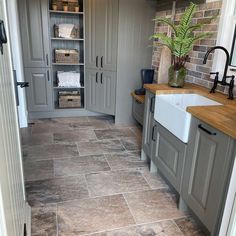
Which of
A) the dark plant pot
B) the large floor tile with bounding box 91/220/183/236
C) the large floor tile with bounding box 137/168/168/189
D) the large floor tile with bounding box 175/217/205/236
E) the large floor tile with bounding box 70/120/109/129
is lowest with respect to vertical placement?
the large floor tile with bounding box 175/217/205/236

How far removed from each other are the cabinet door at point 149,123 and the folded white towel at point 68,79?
75.6 inches

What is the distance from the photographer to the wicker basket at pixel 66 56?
3.84 meters

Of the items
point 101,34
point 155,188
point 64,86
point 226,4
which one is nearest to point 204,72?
point 226,4

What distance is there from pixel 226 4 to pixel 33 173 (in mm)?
2485

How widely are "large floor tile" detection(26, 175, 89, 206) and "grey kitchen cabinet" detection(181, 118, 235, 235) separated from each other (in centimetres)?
96

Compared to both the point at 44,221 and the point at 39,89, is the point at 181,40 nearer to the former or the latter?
the point at 44,221

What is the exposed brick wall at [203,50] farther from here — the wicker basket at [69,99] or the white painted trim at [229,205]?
the wicker basket at [69,99]

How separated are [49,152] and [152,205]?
1.46 m

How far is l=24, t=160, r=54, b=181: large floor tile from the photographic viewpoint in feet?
7.76

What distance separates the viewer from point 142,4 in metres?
3.31

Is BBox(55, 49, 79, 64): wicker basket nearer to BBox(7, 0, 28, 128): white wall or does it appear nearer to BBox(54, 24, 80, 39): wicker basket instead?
BBox(54, 24, 80, 39): wicker basket

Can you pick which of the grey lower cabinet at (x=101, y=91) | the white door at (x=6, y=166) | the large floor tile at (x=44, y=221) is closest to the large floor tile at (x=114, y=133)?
the grey lower cabinet at (x=101, y=91)

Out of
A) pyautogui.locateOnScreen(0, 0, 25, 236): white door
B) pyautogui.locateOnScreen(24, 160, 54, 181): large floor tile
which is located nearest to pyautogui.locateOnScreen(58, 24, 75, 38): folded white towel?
pyautogui.locateOnScreen(24, 160, 54, 181): large floor tile

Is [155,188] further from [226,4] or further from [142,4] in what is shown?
[142,4]
